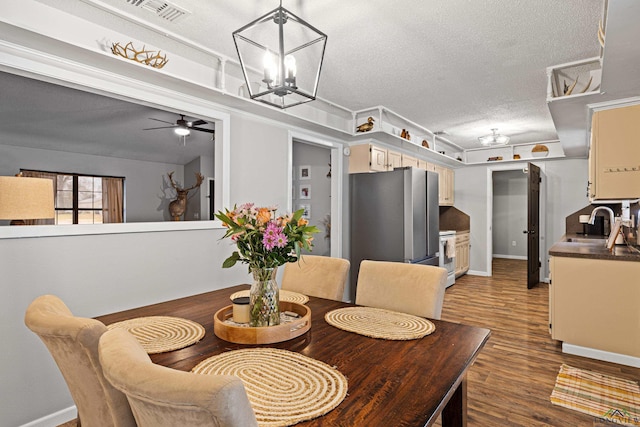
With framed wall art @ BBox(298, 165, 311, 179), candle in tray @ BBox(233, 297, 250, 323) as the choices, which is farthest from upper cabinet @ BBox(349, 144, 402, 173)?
candle in tray @ BBox(233, 297, 250, 323)

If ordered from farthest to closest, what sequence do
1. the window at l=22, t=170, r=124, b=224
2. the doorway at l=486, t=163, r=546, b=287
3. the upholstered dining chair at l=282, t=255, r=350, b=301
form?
the doorway at l=486, t=163, r=546, b=287
the window at l=22, t=170, r=124, b=224
the upholstered dining chair at l=282, t=255, r=350, b=301

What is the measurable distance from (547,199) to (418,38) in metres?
4.97

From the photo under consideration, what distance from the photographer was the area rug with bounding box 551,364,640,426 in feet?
6.71

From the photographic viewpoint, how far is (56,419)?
204cm

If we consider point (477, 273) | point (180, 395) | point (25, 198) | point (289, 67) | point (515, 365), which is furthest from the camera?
point (477, 273)

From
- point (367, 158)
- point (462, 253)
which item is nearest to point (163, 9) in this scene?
point (367, 158)

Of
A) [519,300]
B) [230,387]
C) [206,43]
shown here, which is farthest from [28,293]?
[519,300]

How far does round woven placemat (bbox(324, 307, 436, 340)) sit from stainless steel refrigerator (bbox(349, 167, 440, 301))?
2.37 metres

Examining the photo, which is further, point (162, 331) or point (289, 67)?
point (289, 67)

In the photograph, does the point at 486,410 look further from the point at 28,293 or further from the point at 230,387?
the point at 28,293

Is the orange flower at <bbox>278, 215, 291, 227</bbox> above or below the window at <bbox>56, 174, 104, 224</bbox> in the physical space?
below

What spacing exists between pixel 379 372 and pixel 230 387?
2.17 feet

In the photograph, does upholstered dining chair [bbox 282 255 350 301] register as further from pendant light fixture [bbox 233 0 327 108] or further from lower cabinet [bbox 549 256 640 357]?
lower cabinet [bbox 549 256 640 357]

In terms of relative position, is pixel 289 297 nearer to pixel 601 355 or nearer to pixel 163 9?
pixel 163 9
